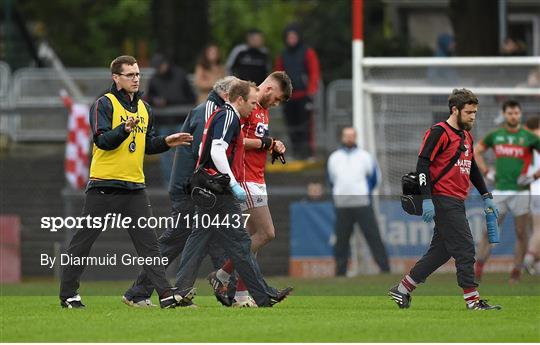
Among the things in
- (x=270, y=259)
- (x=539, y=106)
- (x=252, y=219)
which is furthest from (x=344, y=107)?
(x=252, y=219)

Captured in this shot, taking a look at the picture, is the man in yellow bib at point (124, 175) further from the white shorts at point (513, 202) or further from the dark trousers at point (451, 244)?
the white shorts at point (513, 202)

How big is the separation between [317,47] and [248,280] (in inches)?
958

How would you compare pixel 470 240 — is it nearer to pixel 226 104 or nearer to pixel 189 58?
pixel 226 104

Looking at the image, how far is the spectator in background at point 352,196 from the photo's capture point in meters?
21.1

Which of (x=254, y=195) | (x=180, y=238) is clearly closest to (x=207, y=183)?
(x=254, y=195)

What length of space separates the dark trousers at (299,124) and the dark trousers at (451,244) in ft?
39.6

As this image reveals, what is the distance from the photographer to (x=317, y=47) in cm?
3819

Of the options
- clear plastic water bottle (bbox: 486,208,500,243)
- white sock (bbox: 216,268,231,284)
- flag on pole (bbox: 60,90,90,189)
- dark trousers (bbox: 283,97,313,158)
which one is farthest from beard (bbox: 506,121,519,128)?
flag on pole (bbox: 60,90,90,189)

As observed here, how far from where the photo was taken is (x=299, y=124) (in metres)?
27.0

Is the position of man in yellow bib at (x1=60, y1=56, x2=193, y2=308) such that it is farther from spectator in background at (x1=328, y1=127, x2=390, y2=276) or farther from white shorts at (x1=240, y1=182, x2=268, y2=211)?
Result: spectator in background at (x1=328, y1=127, x2=390, y2=276)

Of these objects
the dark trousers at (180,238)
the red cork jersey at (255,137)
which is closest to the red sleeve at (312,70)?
the dark trousers at (180,238)

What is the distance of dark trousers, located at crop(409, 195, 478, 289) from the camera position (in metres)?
14.4

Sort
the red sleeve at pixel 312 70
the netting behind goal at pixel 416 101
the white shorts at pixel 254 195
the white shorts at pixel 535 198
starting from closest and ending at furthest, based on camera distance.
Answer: the white shorts at pixel 254 195
the white shorts at pixel 535 198
the netting behind goal at pixel 416 101
the red sleeve at pixel 312 70

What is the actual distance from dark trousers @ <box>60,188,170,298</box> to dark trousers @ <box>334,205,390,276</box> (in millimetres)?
6587
